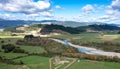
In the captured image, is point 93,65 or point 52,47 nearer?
point 93,65

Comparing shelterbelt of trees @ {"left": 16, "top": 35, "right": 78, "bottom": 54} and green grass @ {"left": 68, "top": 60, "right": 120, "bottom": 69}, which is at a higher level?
shelterbelt of trees @ {"left": 16, "top": 35, "right": 78, "bottom": 54}

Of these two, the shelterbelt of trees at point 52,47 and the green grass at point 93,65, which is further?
the shelterbelt of trees at point 52,47

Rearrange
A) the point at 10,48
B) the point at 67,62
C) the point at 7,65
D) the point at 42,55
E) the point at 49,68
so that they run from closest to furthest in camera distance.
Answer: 1. the point at 49,68
2. the point at 7,65
3. the point at 67,62
4. the point at 42,55
5. the point at 10,48

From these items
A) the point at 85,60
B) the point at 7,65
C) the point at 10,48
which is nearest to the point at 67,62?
the point at 85,60

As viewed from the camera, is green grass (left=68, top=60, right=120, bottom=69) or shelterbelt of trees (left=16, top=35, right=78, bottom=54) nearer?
green grass (left=68, top=60, right=120, bottom=69)

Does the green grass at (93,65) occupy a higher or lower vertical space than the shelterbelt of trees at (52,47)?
lower

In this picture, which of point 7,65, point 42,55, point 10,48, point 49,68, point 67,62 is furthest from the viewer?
point 10,48

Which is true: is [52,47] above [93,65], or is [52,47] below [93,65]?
above

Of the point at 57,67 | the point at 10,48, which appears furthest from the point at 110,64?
the point at 10,48

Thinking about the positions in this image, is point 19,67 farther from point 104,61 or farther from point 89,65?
point 104,61

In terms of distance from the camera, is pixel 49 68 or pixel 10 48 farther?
pixel 10 48

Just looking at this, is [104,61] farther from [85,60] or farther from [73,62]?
[73,62]
